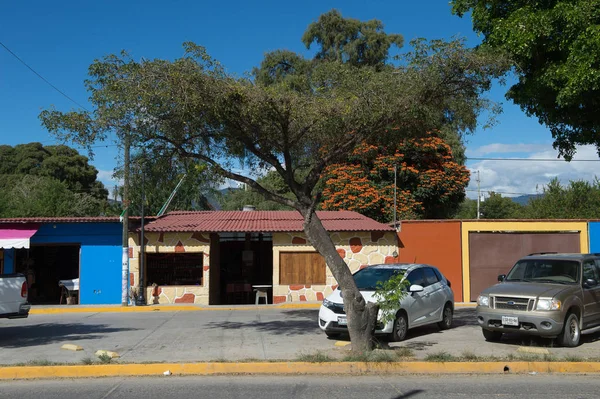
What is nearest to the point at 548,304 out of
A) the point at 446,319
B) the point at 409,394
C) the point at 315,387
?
the point at 446,319

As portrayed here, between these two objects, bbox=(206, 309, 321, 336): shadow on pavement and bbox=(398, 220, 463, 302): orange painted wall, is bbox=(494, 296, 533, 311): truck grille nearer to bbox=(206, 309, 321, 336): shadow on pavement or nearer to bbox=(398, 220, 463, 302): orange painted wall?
bbox=(206, 309, 321, 336): shadow on pavement

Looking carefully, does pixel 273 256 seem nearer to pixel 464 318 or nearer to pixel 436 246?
pixel 436 246

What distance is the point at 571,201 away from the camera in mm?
39531

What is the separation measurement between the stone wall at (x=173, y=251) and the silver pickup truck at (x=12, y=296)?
8.90 meters

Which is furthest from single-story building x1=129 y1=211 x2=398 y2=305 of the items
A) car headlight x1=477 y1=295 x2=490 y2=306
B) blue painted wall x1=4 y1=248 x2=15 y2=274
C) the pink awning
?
car headlight x1=477 y1=295 x2=490 y2=306

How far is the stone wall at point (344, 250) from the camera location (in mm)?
20969

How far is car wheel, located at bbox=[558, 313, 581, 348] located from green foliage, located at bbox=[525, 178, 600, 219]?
99.7ft

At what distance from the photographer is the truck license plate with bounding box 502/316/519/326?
34.1 feet

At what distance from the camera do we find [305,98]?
11.6 metres

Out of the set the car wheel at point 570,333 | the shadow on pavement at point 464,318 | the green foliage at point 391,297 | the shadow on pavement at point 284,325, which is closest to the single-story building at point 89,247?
the shadow on pavement at point 284,325

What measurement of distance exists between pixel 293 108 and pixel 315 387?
5.60 m

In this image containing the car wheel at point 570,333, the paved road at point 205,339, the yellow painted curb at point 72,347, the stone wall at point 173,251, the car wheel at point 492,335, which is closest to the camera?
the paved road at point 205,339

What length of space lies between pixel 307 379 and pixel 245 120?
5.31 meters

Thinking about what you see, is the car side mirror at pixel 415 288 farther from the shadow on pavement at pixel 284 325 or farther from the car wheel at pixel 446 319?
the shadow on pavement at pixel 284 325
